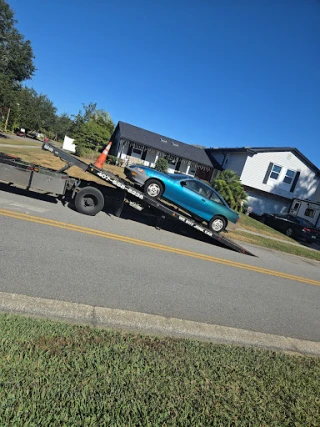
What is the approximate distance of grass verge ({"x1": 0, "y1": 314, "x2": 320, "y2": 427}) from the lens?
2295 mm

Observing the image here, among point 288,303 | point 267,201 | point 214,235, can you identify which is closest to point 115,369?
point 288,303

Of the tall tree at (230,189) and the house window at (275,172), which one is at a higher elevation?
the house window at (275,172)

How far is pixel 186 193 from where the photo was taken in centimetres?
999

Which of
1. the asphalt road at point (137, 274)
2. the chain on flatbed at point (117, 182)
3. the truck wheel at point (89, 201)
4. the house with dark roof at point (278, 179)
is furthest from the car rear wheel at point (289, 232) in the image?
the truck wheel at point (89, 201)

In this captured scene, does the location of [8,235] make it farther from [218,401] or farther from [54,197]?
[218,401]

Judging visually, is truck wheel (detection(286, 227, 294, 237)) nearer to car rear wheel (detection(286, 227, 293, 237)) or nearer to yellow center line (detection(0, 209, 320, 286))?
car rear wheel (detection(286, 227, 293, 237))

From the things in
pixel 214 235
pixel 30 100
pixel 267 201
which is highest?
pixel 30 100

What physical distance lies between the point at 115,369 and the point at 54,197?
7.49m

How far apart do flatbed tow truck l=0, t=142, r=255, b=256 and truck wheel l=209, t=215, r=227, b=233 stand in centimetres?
92

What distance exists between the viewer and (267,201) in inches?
1177

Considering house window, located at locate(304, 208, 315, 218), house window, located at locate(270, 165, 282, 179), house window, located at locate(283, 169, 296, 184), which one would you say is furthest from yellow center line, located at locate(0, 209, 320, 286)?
house window, located at locate(304, 208, 315, 218)

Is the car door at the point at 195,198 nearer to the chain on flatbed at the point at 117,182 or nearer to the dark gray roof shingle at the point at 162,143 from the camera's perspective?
the chain on flatbed at the point at 117,182

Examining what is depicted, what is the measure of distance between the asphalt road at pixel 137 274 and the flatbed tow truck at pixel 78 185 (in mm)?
465

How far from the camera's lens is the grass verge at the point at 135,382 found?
229cm
